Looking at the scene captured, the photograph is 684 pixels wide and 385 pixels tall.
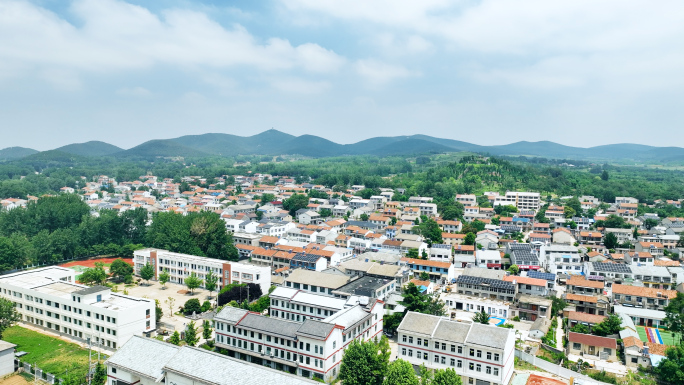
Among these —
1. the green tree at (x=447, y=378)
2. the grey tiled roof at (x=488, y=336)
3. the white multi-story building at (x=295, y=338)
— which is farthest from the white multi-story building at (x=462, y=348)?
the green tree at (x=447, y=378)

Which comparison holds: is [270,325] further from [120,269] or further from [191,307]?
[120,269]

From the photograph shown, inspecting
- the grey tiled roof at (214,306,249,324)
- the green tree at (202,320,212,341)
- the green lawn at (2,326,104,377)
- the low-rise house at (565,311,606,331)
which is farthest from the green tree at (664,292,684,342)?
the green lawn at (2,326,104,377)

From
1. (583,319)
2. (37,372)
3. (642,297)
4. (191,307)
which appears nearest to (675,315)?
(642,297)

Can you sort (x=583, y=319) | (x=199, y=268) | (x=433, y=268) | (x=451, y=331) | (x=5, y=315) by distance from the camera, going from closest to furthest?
(x=451, y=331), (x=5, y=315), (x=583, y=319), (x=199, y=268), (x=433, y=268)

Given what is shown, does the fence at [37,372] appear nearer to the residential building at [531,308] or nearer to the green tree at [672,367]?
the residential building at [531,308]

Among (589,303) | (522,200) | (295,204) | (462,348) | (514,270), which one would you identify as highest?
(522,200)

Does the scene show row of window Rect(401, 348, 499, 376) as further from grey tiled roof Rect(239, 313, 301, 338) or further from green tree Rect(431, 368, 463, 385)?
grey tiled roof Rect(239, 313, 301, 338)
